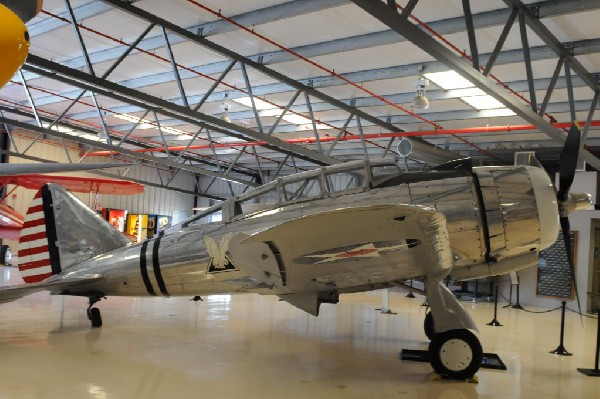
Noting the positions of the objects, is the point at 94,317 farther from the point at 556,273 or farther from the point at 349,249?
the point at 556,273

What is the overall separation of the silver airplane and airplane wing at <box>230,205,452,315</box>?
0.01m

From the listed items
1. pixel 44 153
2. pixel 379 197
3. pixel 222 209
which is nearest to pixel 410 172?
pixel 379 197

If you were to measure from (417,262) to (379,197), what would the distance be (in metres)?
0.79

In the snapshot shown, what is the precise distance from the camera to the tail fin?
7.73m

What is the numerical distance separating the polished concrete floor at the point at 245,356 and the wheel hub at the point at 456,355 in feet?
0.76

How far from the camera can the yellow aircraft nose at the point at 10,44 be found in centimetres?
242

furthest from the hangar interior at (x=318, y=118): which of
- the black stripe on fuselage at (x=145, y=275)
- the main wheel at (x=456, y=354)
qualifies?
the black stripe on fuselage at (x=145, y=275)

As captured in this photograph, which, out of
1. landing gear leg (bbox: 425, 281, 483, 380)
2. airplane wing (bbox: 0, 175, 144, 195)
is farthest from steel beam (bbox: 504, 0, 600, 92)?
airplane wing (bbox: 0, 175, 144, 195)

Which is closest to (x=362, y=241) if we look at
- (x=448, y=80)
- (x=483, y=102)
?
(x=448, y=80)

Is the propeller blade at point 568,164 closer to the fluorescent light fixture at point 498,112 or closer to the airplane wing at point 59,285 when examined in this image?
the airplane wing at point 59,285

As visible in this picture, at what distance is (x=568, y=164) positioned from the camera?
5.93 m

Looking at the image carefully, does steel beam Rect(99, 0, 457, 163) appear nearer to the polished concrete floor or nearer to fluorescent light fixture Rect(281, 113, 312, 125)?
fluorescent light fixture Rect(281, 113, 312, 125)

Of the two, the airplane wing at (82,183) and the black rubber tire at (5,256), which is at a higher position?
the airplane wing at (82,183)

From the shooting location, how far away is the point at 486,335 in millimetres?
8766
